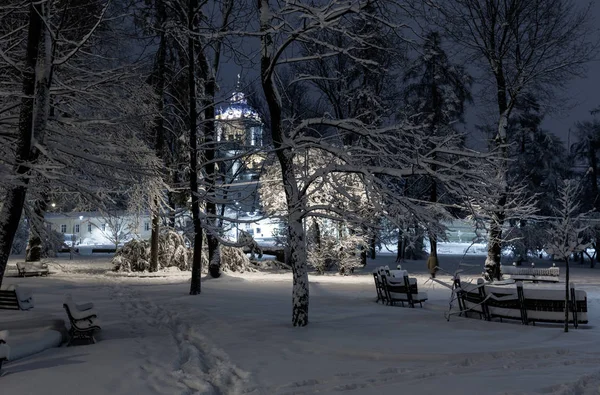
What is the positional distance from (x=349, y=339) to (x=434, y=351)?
1.63 meters

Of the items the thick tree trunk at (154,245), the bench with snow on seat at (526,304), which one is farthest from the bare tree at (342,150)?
the thick tree trunk at (154,245)

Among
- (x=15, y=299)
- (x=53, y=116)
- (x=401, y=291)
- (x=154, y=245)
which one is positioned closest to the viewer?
(x=53, y=116)

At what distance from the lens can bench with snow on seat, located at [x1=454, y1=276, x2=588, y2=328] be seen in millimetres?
11953

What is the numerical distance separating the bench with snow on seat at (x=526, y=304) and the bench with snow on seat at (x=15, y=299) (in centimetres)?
1020

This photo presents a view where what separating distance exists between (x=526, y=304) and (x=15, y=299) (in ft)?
38.9

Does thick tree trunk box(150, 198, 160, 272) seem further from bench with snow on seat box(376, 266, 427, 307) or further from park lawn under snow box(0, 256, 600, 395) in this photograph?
bench with snow on seat box(376, 266, 427, 307)

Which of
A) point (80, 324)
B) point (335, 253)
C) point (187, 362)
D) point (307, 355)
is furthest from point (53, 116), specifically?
point (335, 253)

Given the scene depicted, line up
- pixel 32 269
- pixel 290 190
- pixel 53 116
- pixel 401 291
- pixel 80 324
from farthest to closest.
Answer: pixel 32 269, pixel 401 291, pixel 290 190, pixel 53 116, pixel 80 324

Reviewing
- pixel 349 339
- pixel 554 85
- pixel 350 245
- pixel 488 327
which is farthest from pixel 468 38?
pixel 349 339

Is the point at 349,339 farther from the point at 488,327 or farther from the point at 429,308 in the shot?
the point at 429,308

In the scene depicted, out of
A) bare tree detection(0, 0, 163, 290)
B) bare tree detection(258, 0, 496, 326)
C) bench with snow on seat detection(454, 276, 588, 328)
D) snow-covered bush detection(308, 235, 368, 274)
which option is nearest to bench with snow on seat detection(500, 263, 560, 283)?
snow-covered bush detection(308, 235, 368, 274)

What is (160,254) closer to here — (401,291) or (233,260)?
(233,260)

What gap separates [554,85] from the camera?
2234 cm

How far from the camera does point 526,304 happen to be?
40.5 feet
